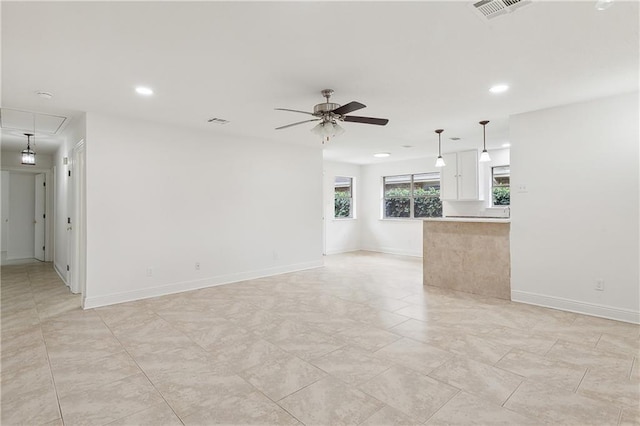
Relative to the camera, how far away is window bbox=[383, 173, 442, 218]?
27.1 feet

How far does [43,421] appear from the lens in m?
1.98

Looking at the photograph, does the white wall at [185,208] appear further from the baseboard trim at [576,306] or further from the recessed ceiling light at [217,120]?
the baseboard trim at [576,306]

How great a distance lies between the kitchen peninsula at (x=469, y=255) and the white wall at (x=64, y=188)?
5216mm

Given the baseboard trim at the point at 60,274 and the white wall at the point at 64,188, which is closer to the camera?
the white wall at the point at 64,188

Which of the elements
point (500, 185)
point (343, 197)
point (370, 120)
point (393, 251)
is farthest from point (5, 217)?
point (500, 185)

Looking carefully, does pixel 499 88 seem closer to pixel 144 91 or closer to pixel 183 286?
pixel 144 91

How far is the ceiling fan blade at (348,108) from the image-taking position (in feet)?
9.67

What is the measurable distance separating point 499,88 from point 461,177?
4.05m

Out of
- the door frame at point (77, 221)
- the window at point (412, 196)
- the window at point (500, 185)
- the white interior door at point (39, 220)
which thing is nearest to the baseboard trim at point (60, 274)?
the door frame at point (77, 221)

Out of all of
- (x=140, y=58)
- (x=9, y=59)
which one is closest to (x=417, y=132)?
(x=140, y=58)

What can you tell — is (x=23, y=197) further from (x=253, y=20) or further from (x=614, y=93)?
(x=614, y=93)

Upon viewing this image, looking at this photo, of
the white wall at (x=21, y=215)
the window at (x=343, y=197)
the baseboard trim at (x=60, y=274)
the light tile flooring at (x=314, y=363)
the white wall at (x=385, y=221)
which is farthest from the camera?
the window at (x=343, y=197)

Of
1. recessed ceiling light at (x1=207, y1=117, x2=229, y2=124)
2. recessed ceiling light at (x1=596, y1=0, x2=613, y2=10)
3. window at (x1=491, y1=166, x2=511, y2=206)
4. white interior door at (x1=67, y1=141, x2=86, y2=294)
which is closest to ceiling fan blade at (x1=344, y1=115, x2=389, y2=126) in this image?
recessed ceiling light at (x1=596, y1=0, x2=613, y2=10)

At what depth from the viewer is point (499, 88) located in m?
3.46
